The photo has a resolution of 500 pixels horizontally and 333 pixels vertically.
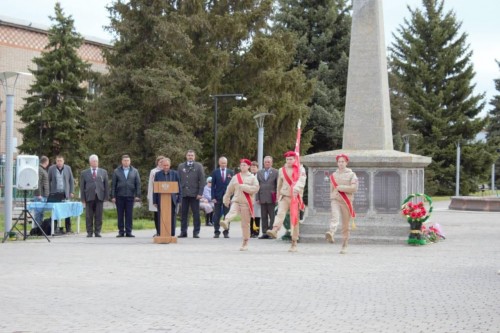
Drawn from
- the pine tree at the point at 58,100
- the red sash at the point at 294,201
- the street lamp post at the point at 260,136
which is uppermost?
the pine tree at the point at 58,100

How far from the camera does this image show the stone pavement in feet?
29.0

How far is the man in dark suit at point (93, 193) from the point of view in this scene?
2155 centimetres

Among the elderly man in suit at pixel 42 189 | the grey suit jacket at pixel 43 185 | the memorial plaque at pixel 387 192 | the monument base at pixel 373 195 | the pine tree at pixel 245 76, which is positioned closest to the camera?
the monument base at pixel 373 195

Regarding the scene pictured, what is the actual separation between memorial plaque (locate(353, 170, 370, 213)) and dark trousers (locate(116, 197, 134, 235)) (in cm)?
533


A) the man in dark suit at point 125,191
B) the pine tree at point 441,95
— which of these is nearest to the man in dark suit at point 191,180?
the man in dark suit at point 125,191

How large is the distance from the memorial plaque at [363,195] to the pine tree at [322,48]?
3392 cm

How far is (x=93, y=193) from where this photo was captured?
70.7 ft

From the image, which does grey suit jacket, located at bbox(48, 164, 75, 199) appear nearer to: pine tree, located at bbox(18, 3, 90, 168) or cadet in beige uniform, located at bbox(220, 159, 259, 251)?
cadet in beige uniform, located at bbox(220, 159, 259, 251)

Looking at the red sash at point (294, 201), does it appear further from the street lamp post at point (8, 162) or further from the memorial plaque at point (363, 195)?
the street lamp post at point (8, 162)

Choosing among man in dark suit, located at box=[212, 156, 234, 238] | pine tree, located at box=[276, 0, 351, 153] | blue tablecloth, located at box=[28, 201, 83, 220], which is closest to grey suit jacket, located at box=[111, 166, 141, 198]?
blue tablecloth, located at box=[28, 201, 83, 220]

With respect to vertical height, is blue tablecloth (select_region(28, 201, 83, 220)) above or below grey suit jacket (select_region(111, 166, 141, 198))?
below

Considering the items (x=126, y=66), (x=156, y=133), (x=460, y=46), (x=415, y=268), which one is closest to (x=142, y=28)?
(x=126, y=66)

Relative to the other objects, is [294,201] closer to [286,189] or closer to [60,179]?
[286,189]

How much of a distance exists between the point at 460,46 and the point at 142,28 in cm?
4041
